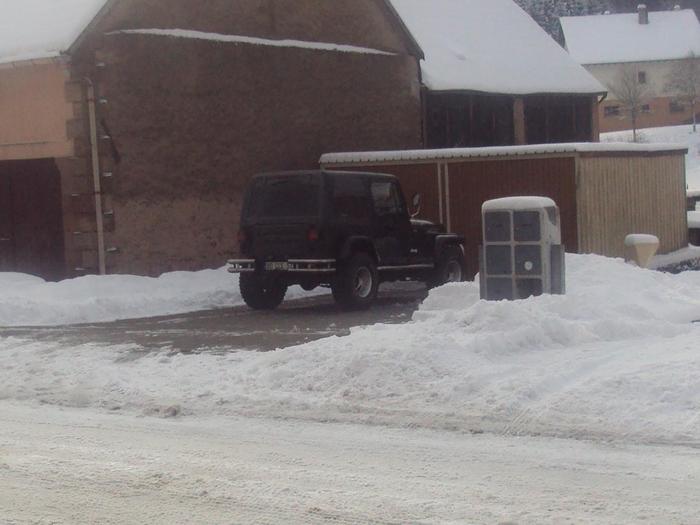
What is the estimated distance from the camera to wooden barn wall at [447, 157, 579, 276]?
72.6ft

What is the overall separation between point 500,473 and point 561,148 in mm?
15005

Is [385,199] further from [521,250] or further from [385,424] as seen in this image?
[385,424]

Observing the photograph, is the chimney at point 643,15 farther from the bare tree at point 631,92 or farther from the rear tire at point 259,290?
the rear tire at point 259,290

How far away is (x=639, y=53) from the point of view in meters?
82.2

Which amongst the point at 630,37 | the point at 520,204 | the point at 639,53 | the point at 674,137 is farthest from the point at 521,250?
the point at 630,37

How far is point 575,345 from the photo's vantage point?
38.9 feet

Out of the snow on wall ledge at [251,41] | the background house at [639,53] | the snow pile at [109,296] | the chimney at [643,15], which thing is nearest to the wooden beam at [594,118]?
the snow on wall ledge at [251,41]

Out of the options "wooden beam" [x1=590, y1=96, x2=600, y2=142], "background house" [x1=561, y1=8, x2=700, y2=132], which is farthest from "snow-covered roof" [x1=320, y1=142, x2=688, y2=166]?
"background house" [x1=561, y1=8, x2=700, y2=132]

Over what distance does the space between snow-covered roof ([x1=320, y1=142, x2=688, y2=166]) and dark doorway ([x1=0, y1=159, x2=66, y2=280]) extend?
5772 millimetres

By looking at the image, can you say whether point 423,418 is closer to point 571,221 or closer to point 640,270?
point 640,270

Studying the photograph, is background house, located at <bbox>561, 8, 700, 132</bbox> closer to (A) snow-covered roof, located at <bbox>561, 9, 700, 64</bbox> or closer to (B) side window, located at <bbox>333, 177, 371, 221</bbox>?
(A) snow-covered roof, located at <bbox>561, 9, 700, 64</bbox>

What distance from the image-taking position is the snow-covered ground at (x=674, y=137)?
6529 cm

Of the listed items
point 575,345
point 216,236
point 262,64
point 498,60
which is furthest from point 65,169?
point 498,60

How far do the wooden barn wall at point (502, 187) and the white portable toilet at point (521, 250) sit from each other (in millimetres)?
7354
